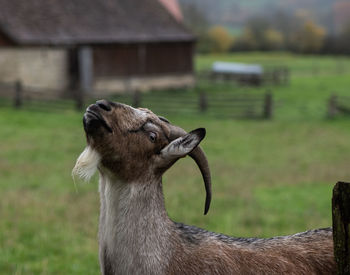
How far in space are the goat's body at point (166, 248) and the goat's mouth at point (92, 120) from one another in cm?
48

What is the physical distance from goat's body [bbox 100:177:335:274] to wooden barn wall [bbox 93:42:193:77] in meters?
28.5

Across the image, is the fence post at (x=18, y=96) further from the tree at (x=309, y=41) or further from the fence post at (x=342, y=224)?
the tree at (x=309, y=41)

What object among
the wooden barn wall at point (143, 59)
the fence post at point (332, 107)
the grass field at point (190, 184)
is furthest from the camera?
the wooden barn wall at point (143, 59)

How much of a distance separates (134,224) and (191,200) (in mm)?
7421

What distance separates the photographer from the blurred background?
9.56 m

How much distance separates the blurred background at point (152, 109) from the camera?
376 inches

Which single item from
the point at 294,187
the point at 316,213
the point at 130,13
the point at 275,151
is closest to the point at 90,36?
the point at 130,13

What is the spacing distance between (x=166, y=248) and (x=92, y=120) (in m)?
1.05

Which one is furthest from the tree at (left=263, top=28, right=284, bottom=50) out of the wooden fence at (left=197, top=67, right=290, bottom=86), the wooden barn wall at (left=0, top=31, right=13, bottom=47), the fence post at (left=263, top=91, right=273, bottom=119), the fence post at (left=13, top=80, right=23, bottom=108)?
the fence post at (left=13, top=80, right=23, bottom=108)

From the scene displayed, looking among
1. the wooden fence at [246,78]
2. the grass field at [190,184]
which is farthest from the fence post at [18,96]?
the wooden fence at [246,78]

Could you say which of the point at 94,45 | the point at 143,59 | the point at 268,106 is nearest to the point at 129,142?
the point at 268,106

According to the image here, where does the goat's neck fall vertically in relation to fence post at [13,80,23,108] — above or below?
above

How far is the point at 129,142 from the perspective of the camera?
3982 mm

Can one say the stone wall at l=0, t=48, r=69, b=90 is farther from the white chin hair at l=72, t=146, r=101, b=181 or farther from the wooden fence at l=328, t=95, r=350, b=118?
the white chin hair at l=72, t=146, r=101, b=181
